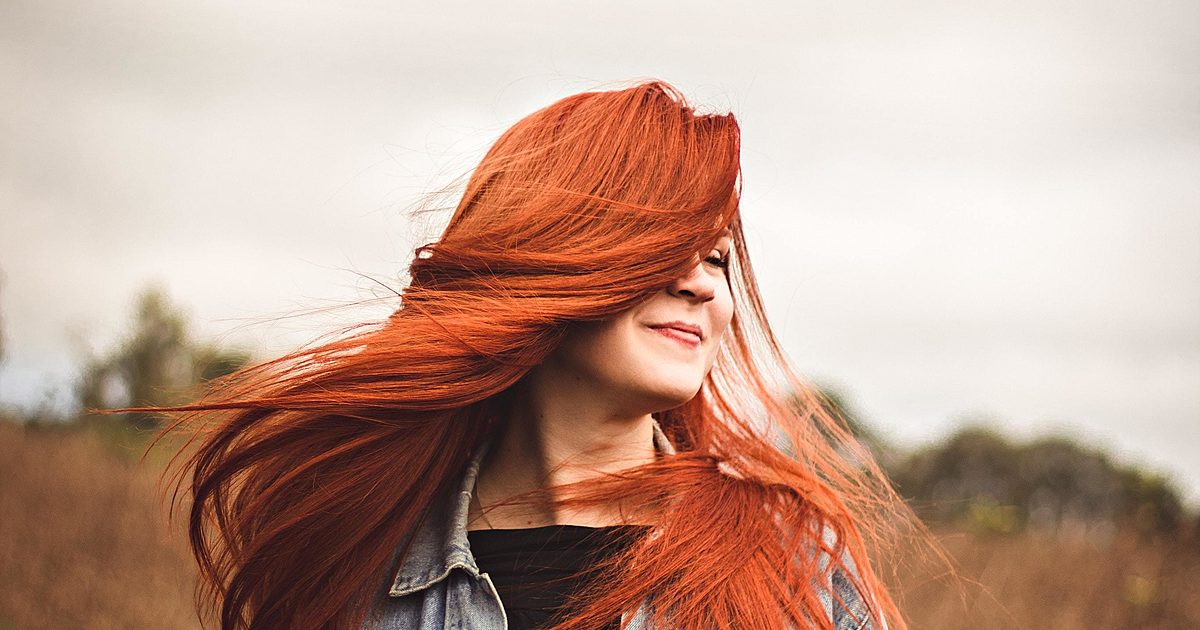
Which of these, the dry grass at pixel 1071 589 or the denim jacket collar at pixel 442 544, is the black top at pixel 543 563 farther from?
the dry grass at pixel 1071 589

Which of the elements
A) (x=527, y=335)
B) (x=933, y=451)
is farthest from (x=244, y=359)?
(x=933, y=451)

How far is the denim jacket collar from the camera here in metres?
2.24

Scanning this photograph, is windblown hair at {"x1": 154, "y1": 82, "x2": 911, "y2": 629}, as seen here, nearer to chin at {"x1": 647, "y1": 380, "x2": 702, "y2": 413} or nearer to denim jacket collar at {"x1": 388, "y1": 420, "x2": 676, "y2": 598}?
denim jacket collar at {"x1": 388, "y1": 420, "x2": 676, "y2": 598}

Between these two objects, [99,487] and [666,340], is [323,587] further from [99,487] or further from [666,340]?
[99,487]

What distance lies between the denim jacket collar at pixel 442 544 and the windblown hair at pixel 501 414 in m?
0.06

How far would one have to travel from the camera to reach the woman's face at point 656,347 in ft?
6.88

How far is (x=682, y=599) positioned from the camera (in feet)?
6.67

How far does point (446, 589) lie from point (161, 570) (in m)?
4.07

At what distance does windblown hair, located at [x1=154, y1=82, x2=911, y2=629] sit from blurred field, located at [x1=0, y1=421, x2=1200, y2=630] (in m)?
2.40

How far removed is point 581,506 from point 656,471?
0.21 m

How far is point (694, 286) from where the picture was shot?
7.05ft

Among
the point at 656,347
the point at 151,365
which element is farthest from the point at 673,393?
the point at 151,365

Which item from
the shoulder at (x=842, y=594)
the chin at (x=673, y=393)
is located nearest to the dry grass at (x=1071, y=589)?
the shoulder at (x=842, y=594)

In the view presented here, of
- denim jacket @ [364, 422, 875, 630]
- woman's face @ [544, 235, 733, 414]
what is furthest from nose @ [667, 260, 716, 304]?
denim jacket @ [364, 422, 875, 630]
